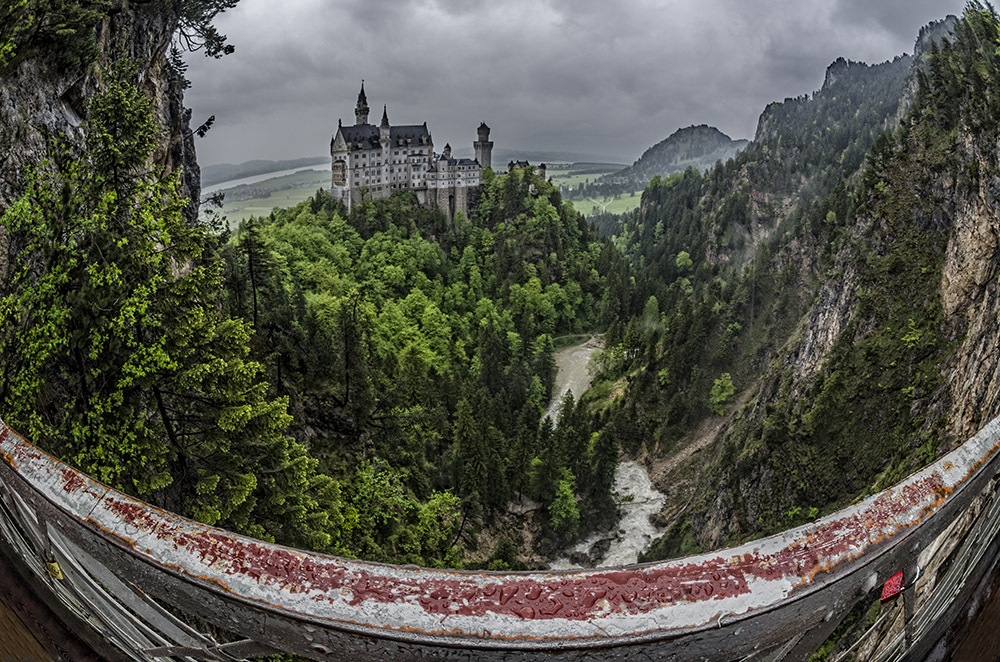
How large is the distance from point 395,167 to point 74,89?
7549 centimetres

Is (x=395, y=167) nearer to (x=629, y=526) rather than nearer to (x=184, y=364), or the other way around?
(x=629, y=526)

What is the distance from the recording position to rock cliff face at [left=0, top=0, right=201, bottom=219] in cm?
1030

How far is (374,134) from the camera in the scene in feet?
276

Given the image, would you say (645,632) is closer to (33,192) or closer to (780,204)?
(33,192)

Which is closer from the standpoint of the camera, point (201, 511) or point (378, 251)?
point (201, 511)

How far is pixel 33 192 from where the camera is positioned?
28.0 feet

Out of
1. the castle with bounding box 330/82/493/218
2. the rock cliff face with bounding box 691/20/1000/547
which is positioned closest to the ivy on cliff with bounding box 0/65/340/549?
the rock cliff face with bounding box 691/20/1000/547

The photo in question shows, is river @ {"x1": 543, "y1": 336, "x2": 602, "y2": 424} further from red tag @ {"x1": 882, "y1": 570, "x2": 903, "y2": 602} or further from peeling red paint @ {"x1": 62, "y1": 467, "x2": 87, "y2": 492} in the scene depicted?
peeling red paint @ {"x1": 62, "y1": 467, "x2": 87, "y2": 492}

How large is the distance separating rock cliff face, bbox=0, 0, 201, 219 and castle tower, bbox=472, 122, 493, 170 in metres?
76.0

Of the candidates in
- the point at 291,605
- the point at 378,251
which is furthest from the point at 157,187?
the point at 378,251

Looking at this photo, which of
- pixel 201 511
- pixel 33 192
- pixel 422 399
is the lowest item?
pixel 422 399

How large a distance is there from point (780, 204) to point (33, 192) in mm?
136605

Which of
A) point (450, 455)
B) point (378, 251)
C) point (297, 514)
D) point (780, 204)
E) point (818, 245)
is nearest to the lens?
point (297, 514)

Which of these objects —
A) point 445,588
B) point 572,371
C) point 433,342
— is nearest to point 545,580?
point 445,588
